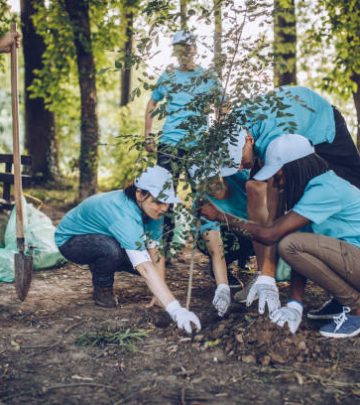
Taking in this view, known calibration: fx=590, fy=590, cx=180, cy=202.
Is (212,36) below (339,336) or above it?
above

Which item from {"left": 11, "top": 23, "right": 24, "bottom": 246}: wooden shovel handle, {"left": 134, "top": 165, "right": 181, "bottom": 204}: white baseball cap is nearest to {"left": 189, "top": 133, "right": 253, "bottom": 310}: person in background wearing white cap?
{"left": 134, "top": 165, "right": 181, "bottom": 204}: white baseball cap

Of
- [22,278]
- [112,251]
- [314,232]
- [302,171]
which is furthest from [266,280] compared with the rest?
[22,278]

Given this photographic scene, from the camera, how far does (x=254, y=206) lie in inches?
156

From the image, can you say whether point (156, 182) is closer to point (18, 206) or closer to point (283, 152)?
point (283, 152)

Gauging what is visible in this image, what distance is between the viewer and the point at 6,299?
4199 millimetres

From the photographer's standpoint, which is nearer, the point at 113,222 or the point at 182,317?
the point at 182,317

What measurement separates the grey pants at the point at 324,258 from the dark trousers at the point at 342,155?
76cm

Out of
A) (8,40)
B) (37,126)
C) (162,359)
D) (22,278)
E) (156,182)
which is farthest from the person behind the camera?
(37,126)

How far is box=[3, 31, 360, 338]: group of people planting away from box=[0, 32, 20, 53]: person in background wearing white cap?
134 centimetres

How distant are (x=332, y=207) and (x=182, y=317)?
106cm

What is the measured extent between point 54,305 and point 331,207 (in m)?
2.02

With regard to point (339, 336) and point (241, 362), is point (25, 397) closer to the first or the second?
point (241, 362)

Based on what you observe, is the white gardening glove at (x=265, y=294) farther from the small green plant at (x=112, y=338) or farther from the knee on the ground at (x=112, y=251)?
the knee on the ground at (x=112, y=251)

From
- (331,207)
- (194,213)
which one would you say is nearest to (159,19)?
(194,213)
